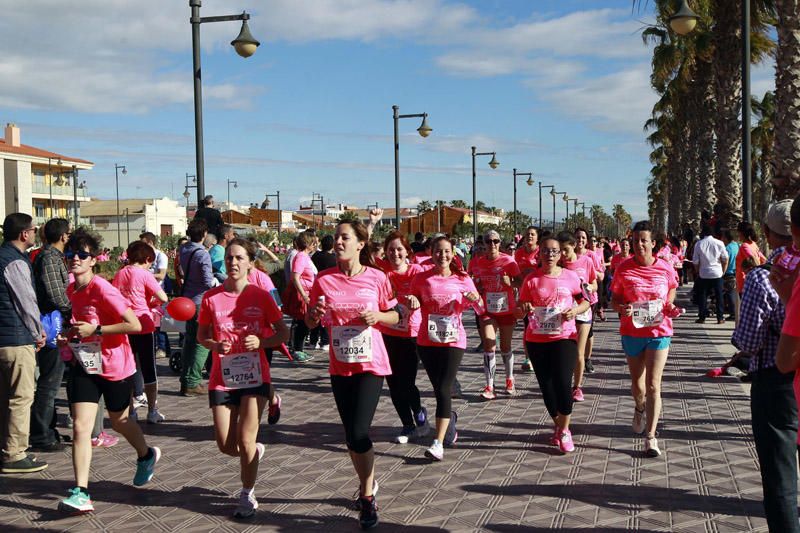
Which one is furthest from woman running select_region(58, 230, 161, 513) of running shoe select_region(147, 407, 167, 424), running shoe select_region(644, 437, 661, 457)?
running shoe select_region(644, 437, 661, 457)

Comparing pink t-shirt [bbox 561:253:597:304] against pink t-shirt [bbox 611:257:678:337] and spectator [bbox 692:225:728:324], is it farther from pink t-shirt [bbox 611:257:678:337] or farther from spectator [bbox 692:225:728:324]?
spectator [bbox 692:225:728:324]

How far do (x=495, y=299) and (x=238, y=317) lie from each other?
4.67 metres

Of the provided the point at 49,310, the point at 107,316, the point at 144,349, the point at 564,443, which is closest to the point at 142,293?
the point at 144,349

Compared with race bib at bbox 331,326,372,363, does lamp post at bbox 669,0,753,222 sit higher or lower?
higher

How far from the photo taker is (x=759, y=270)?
14.9 ft

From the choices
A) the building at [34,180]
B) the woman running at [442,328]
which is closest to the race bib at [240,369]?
the woman running at [442,328]

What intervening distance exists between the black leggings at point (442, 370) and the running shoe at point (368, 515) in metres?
1.78

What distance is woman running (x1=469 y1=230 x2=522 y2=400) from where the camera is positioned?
929 cm

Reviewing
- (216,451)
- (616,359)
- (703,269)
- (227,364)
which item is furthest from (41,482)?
(703,269)

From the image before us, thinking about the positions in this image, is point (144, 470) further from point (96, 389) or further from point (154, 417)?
point (154, 417)

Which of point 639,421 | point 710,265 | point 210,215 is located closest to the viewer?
point 639,421

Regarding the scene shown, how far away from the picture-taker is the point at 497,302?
945 cm

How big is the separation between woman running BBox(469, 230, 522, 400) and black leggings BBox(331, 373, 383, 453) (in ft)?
13.9

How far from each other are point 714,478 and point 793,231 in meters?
3.31
